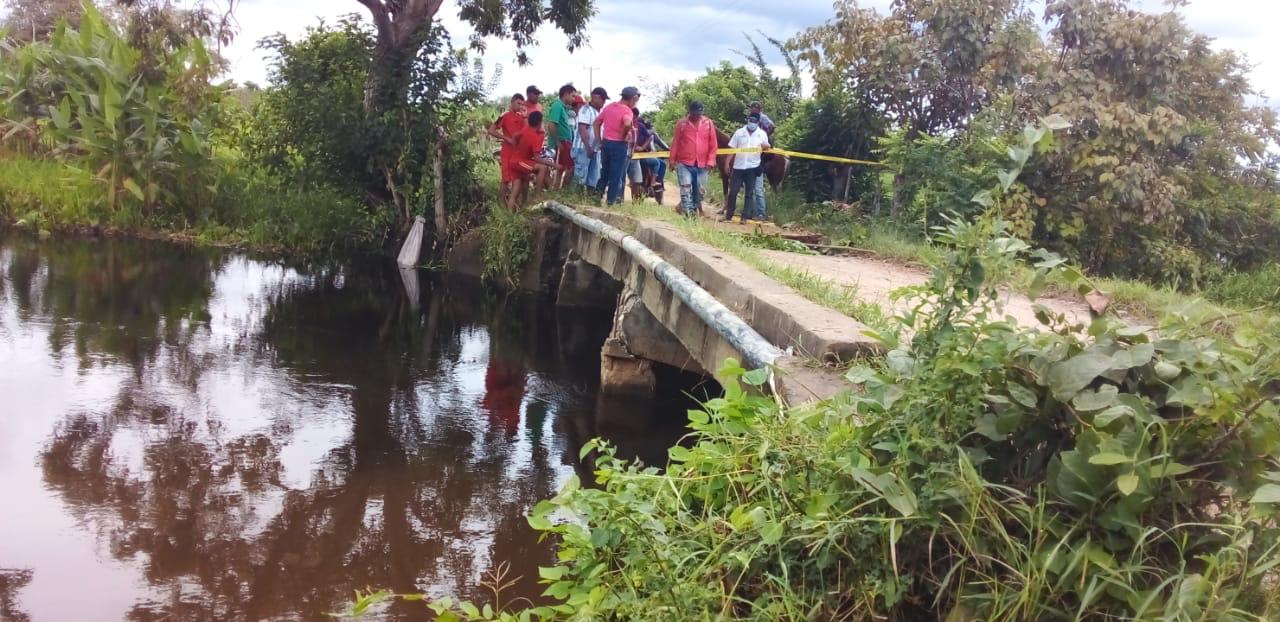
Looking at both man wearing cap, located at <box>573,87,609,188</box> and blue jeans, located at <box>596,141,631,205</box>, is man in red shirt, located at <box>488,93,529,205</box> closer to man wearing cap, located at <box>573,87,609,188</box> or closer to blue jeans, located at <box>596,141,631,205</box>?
man wearing cap, located at <box>573,87,609,188</box>

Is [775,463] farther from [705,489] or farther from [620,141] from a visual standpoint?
[620,141]

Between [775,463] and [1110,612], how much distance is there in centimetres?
85

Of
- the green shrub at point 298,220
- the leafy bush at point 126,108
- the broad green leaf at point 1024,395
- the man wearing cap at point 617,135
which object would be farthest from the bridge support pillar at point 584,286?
the broad green leaf at point 1024,395

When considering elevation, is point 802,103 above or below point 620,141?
above

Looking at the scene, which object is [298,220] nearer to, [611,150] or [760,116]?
[611,150]

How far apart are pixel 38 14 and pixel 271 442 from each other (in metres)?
27.5

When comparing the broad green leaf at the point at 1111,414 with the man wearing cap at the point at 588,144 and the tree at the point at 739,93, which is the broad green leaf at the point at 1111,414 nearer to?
the man wearing cap at the point at 588,144

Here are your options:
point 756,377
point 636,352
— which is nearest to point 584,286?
point 636,352

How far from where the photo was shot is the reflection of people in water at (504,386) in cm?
731

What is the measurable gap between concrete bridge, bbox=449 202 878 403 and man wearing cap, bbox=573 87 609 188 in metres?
0.66

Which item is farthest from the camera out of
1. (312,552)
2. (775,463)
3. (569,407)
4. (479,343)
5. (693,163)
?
(693,163)

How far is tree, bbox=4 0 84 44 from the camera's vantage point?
88.4 ft

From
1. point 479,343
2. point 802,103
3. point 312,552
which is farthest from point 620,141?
point 312,552

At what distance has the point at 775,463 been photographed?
2.58 m
